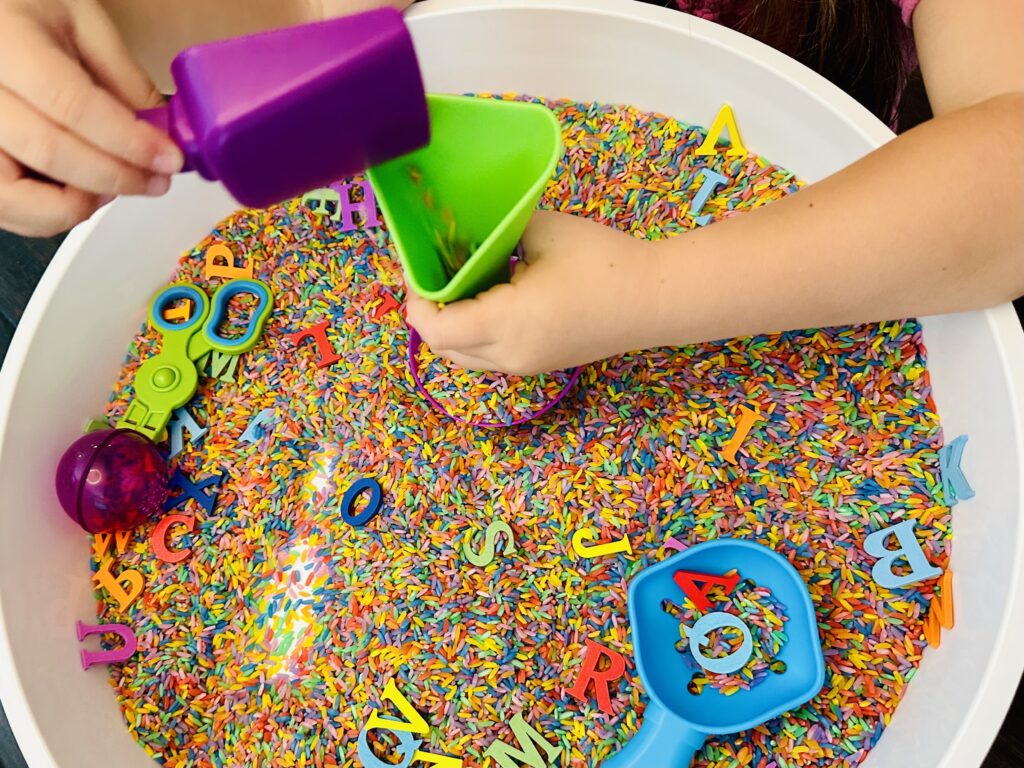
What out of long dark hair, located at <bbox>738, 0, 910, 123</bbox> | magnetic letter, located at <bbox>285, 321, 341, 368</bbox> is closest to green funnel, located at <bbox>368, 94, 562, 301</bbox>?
magnetic letter, located at <bbox>285, 321, 341, 368</bbox>

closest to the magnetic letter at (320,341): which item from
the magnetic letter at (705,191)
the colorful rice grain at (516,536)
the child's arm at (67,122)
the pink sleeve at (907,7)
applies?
the colorful rice grain at (516,536)

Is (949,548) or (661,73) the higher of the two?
(661,73)

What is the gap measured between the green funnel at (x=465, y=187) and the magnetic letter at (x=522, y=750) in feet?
1.42

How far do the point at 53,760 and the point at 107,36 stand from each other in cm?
65

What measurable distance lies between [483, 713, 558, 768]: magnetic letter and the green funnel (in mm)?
432

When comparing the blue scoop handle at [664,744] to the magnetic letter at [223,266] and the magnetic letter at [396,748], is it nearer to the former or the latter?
the magnetic letter at [396,748]

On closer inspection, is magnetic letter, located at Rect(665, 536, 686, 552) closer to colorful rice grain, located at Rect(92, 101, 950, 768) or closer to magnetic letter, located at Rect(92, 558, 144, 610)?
colorful rice grain, located at Rect(92, 101, 950, 768)

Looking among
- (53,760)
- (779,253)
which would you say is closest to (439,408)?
(779,253)

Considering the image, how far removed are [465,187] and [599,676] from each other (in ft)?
Result: 1.60

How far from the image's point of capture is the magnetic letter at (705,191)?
92cm

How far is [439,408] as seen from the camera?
863mm

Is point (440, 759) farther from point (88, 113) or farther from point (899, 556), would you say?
point (88, 113)

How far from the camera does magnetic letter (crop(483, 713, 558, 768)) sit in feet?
2.52

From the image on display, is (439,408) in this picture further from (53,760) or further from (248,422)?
(53,760)
